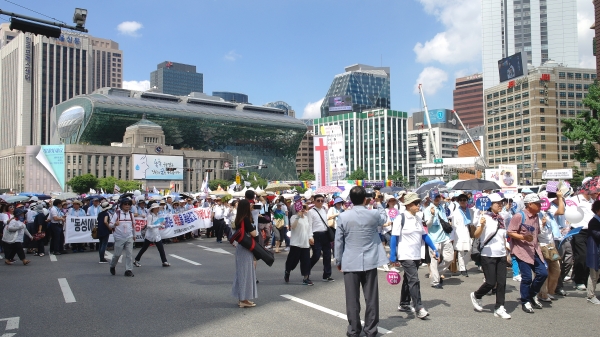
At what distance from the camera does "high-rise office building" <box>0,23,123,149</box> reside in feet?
536

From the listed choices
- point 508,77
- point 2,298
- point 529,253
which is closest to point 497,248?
point 529,253

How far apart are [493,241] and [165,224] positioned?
15.4m

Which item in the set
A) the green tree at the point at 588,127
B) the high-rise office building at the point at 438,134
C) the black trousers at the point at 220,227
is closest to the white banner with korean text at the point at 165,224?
the black trousers at the point at 220,227

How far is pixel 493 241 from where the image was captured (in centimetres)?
782

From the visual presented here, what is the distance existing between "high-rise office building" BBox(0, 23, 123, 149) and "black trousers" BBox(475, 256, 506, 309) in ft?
567

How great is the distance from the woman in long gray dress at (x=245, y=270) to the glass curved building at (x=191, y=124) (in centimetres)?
12033

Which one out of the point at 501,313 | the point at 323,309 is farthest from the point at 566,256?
the point at 323,309

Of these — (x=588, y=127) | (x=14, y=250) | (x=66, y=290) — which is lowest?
(x=66, y=290)

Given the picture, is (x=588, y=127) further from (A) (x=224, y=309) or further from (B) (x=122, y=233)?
(A) (x=224, y=309)

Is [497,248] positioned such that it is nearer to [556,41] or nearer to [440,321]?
[440,321]

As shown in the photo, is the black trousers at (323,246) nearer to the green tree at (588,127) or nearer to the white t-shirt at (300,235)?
the white t-shirt at (300,235)

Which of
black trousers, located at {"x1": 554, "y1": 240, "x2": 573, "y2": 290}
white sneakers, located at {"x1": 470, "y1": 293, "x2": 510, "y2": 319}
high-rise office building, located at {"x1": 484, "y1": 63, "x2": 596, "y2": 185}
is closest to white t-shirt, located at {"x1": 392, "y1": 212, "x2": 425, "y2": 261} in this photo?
white sneakers, located at {"x1": 470, "y1": 293, "x2": 510, "y2": 319}

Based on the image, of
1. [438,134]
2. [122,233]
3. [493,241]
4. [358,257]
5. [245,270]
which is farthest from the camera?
[438,134]

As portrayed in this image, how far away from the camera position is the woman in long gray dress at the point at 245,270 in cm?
851
